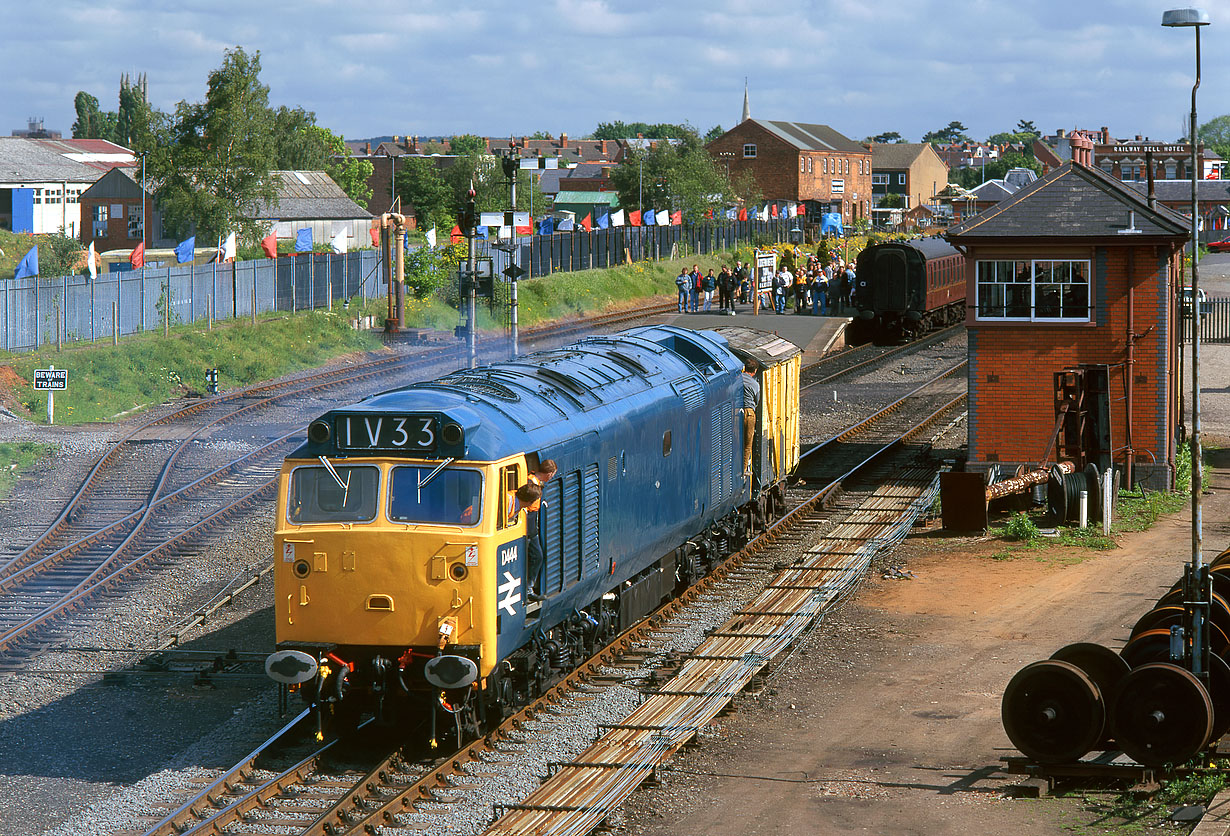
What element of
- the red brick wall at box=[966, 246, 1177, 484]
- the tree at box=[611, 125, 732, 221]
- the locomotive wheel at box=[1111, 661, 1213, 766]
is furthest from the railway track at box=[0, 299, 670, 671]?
the tree at box=[611, 125, 732, 221]

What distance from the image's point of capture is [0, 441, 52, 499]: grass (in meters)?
25.1

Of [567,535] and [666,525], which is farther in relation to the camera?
[666,525]

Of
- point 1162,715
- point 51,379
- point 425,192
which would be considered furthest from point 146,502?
point 425,192

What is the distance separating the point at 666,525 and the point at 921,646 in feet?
10.9

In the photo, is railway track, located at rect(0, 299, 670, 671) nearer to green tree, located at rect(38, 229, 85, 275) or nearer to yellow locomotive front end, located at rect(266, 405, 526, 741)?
yellow locomotive front end, located at rect(266, 405, 526, 741)

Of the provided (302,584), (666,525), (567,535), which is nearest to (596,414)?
(567,535)

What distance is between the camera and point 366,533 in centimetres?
1219

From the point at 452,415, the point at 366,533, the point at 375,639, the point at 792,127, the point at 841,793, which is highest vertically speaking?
the point at 792,127

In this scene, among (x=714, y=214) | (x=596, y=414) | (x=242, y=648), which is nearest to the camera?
(x=596, y=414)

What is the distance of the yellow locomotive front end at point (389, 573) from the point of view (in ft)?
39.6

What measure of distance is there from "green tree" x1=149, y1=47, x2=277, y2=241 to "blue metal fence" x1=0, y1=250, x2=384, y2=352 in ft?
17.5

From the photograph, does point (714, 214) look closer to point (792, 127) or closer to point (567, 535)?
point (792, 127)

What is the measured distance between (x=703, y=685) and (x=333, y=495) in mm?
4591

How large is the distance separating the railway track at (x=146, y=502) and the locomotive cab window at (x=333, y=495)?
548cm
